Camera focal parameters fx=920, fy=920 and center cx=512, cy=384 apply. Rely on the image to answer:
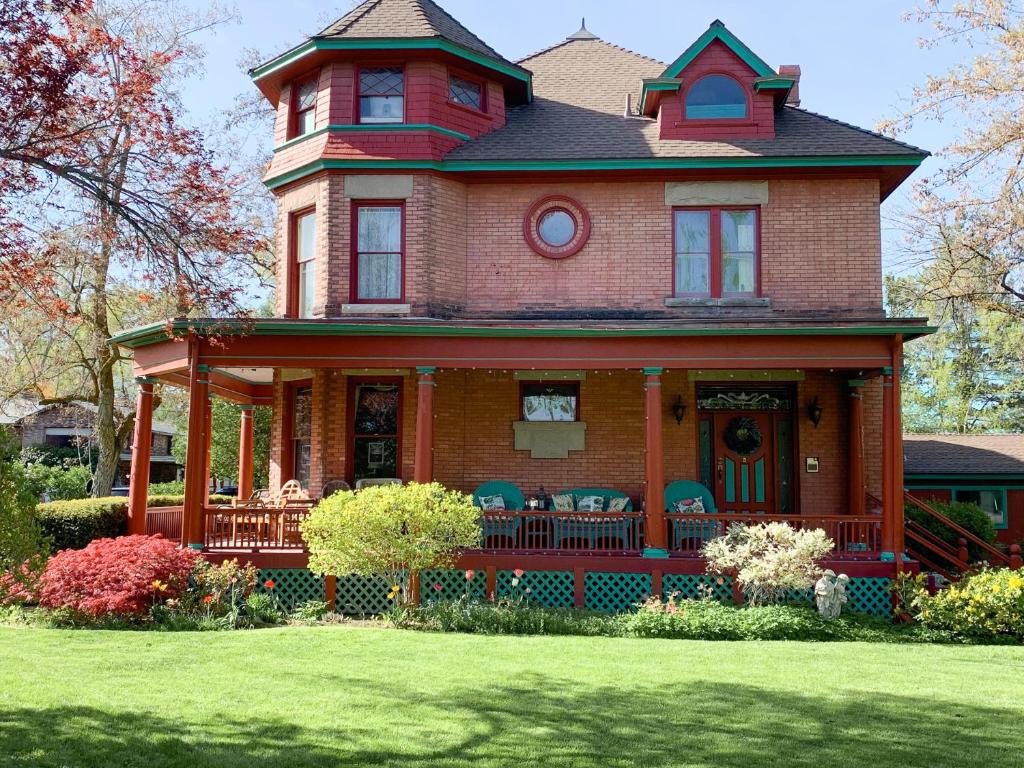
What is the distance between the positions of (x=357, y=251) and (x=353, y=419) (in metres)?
2.91

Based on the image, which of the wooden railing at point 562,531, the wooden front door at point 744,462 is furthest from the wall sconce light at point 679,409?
the wooden railing at point 562,531

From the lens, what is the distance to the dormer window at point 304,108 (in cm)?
1670

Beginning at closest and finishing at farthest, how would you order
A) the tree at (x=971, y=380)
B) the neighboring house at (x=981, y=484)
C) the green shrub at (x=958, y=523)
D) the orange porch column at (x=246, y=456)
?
the green shrub at (x=958, y=523), the orange porch column at (x=246, y=456), the neighboring house at (x=981, y=484), the tree at (x=971, y=380)

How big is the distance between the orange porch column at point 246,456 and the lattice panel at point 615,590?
8812 millimetres

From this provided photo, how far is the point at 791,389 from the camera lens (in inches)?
624

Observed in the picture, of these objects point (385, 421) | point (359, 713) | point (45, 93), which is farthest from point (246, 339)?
point (359, 713)

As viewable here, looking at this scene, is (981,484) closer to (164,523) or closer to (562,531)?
(562,531)

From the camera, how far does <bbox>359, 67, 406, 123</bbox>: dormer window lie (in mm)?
16234

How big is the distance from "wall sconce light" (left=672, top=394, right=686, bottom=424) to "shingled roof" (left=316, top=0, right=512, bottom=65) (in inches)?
283

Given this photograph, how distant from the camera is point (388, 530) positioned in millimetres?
11930

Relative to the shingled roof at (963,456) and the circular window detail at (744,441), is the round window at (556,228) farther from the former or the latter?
the shingled roof at (963,456)

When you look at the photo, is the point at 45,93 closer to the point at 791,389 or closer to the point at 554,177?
the point at 554,177

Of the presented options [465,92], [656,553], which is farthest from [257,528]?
[465,92]

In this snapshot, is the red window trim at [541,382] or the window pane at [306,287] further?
the window pane at [306,287]
